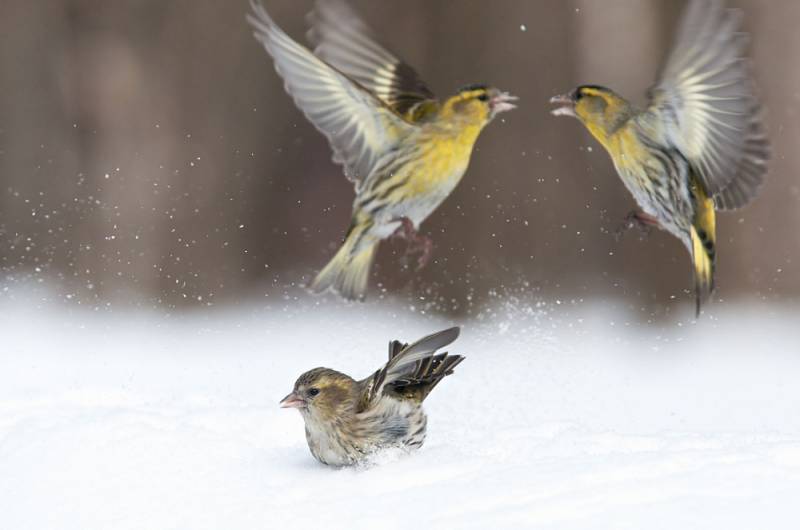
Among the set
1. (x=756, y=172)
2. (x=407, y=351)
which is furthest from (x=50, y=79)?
(x=756, y=172)

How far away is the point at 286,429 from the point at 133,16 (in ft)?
12.0

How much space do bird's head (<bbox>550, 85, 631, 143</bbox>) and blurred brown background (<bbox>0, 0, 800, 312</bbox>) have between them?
9.79ft

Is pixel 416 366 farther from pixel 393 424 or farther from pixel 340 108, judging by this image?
pixel 340 108

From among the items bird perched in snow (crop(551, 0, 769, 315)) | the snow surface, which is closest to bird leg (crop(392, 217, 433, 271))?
bird perched in snow (crop(551, 0, 769, 315))

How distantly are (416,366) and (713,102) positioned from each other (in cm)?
124

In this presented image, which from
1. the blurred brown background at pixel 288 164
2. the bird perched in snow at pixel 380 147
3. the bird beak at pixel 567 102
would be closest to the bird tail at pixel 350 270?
the bird perched in snow at pixel 380 147

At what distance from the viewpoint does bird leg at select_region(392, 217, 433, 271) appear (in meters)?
3.22

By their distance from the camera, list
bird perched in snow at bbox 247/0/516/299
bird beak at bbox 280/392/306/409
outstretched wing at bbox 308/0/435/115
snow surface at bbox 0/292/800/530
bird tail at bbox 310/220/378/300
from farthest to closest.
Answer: outstretched wing at bbox 308/0/435/115
bird beak at bbox 280/392/306/409
bird tail at bbox 310/220/378/300
bird perched in snow at bbox 247/0/516/299
snow surface at bbox 0/292/800/530

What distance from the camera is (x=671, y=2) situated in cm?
619

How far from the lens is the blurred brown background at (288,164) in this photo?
6383 mm

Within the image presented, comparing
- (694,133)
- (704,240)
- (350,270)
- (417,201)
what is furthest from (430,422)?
(694,133)

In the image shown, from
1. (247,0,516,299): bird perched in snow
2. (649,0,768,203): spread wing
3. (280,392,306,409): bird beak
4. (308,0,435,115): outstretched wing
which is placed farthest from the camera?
(308,0,435,115): outstretched wing

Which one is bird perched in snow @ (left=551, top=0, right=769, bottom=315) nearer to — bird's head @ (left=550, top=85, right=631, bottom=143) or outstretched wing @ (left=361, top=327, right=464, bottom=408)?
bird's head @ (left=550, top=85, right=631, bottom=143)

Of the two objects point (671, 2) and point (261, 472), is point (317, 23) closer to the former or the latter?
point (261, 472)
